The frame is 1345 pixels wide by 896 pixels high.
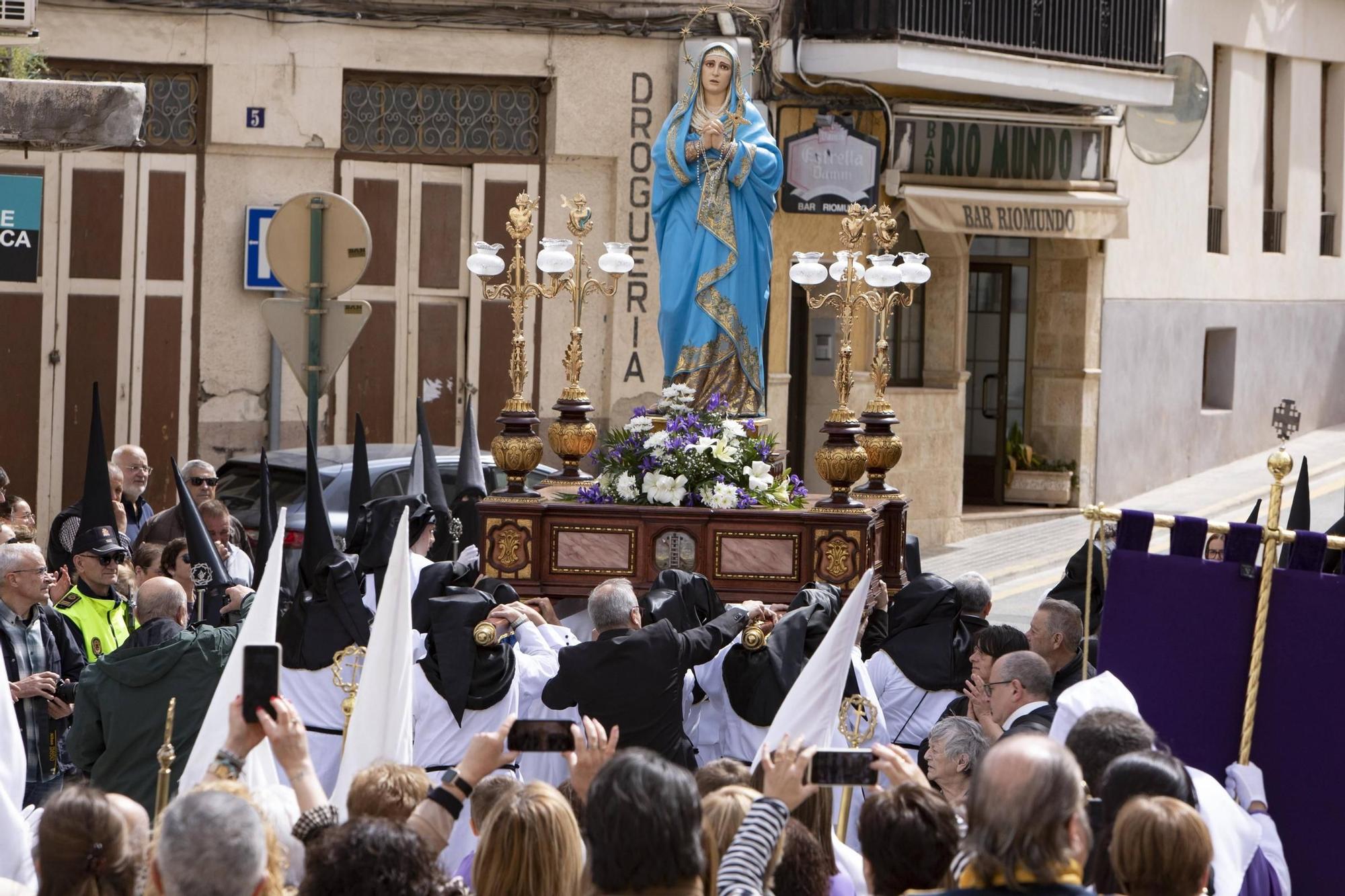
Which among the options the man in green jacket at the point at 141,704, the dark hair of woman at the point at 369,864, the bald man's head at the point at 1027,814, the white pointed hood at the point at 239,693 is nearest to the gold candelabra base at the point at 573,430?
the man in green jacket at the point at 141,704

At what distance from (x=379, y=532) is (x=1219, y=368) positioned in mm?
16872

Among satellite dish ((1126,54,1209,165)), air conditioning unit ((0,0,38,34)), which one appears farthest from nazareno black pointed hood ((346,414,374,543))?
satellite dish ((1126,54,1209,165))

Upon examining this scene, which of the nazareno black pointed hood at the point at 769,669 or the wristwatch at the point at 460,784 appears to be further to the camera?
the nazareno black pointed hood at the point at 769,669

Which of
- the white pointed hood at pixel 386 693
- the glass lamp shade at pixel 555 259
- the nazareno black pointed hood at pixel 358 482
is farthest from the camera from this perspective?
the glass lamp shade at pixel 555 259

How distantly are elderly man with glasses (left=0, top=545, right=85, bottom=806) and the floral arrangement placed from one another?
124 inches

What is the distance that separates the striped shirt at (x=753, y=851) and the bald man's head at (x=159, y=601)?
12.8ft

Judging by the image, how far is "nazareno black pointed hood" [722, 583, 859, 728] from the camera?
7.84 metres

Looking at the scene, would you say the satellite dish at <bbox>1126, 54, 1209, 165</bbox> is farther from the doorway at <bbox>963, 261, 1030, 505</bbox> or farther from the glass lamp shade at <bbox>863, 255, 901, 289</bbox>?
the glass lamp shade at <bbox>863, 255, 901, 289</bbox>

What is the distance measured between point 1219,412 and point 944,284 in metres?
5.32

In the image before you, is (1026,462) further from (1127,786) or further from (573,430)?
(1127,786)

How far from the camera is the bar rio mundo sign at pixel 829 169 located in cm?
1777

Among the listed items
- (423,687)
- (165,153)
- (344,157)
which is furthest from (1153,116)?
(423,687)

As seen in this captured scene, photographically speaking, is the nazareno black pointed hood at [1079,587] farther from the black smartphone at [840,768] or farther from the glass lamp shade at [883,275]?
the black smartphone at [840,768]

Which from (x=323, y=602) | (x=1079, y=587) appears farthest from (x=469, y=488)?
(x=1079, y=587)
